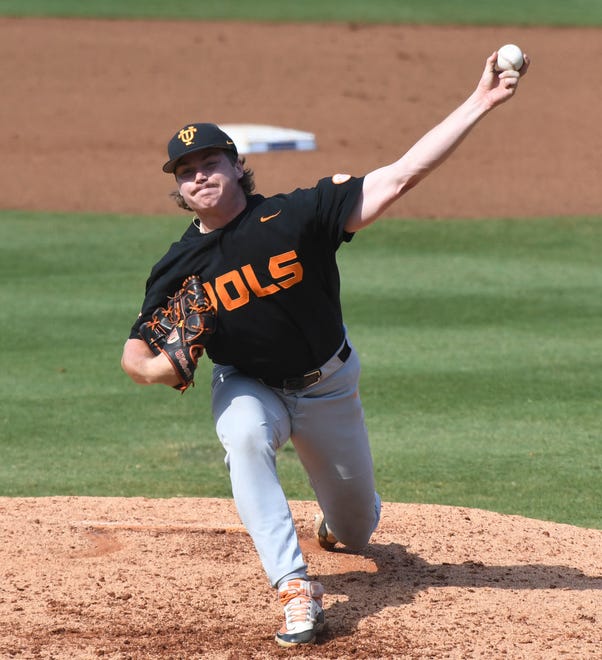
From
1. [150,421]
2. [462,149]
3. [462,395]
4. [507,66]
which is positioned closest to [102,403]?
[150,421]

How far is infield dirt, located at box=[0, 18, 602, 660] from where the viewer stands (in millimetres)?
4168

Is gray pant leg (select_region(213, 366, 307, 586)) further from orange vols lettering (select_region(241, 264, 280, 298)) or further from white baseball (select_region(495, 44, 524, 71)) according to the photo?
white baseball (select_region(495, 44, 524, 71))

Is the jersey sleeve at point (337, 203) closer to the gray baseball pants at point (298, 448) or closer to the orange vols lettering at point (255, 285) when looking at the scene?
the orange vols lettering at point (255, 285)

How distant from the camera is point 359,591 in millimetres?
4566

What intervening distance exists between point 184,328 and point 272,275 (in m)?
0.37

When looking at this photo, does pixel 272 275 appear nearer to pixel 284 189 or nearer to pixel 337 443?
pixel 337 443

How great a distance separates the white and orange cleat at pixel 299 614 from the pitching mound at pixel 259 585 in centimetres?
5

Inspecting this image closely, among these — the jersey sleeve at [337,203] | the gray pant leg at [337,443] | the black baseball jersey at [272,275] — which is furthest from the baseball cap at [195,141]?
the gray pant leg at [337,443]

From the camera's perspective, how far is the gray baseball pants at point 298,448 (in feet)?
13.5

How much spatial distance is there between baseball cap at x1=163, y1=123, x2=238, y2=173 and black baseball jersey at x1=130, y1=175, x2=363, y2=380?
27 cm

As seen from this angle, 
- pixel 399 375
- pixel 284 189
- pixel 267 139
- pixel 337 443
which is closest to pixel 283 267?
pixel 337 443

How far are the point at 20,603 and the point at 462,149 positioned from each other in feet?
40.0

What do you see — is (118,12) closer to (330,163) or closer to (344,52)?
(344,52)

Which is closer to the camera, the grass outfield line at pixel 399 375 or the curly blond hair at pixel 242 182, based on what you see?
the curly blond hair at pixel 242 182
